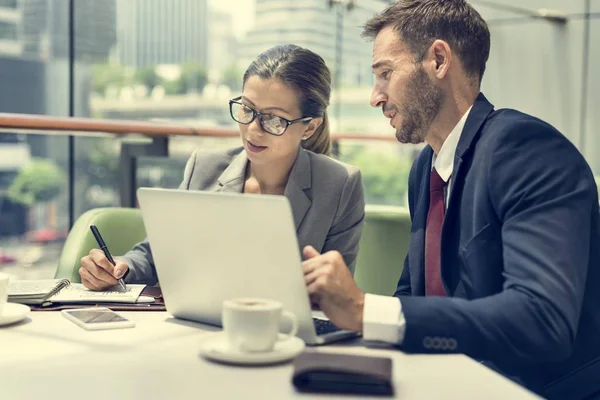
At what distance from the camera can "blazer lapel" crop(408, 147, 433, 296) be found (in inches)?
63.0

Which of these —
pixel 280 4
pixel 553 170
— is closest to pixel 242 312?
pixel 553 170

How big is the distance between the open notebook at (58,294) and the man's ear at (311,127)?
0.66 m

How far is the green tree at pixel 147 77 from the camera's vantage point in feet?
13.4

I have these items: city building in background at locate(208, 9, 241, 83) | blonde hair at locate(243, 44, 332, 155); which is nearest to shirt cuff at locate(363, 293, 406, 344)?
blonde hair at locate(243, 44, 332, 155)

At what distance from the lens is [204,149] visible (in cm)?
217

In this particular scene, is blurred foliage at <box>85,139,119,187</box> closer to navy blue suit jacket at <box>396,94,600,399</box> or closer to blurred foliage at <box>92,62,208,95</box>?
blurred foliage at <box>92,62,208,95</box>

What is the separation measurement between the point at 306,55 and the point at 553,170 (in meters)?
0.93

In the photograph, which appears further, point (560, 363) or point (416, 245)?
point (416, 245)

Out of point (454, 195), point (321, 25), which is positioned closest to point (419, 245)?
point (454, 195)

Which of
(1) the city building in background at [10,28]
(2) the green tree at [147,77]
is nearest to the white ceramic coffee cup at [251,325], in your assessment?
(1) the city building in background at [10,28]

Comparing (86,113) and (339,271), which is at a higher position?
(86,113)

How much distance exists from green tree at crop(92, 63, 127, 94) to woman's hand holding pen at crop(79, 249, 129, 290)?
1.94m

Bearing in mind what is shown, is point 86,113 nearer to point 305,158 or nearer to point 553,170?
point 305,158

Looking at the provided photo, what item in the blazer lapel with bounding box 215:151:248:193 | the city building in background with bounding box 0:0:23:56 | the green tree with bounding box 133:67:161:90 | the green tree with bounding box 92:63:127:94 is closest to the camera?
the blazer lapel with bounding box 215:151:248:193
